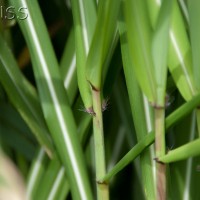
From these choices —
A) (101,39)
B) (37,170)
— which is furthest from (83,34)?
(37,170)

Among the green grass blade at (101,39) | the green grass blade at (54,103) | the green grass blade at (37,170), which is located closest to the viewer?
the green grass blade at (101,39)

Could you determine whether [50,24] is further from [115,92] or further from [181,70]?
[181,70]

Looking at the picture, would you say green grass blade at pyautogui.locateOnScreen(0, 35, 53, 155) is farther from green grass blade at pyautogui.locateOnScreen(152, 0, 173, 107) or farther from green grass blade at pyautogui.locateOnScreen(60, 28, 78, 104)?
green grass blade at pyautogui.locateOnScreen(152, 0, 173, 107)

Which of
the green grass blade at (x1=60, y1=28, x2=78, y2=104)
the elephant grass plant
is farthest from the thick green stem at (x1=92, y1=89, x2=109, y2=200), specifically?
the green grass blade at (x1=60, y1=28, x2=78, y2=104)

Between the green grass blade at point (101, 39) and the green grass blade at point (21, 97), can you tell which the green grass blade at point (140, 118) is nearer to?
the green grass blade at point (101, 39)

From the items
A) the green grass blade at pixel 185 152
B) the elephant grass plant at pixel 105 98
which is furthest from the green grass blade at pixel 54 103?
the green grass blade at pixel 185 152

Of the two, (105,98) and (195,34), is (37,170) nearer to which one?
(105,98)

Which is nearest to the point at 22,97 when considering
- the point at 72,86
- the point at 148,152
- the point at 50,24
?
the point at 72,86
